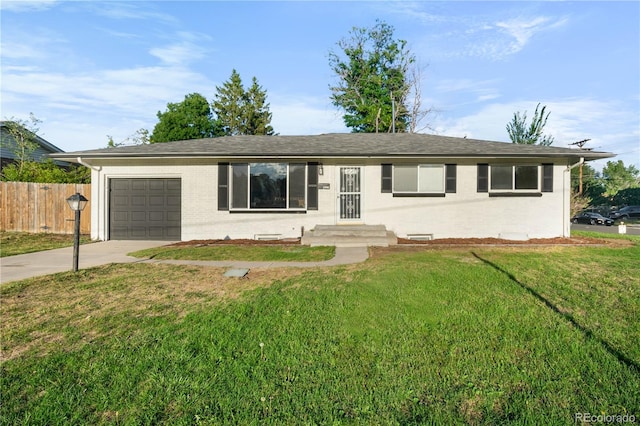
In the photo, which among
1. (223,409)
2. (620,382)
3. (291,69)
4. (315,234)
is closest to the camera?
(223,409)

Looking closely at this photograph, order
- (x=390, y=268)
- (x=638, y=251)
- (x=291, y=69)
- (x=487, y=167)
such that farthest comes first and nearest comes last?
(x=291, y=69) < (x=487, y=167) < (x=638, y=251) < (x=390, y=268)

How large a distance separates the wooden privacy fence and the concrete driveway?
3355 millimetres

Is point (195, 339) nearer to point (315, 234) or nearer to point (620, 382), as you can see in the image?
point (620, 382)

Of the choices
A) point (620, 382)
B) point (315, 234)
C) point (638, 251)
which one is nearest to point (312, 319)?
point (620, 382)

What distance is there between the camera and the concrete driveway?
6637 mm

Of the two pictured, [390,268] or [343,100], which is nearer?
[390,268]

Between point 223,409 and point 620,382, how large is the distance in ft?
10.1

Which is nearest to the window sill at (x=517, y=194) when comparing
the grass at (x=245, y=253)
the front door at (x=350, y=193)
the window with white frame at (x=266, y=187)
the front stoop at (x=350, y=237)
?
the front stoop at (x=350, y=237)

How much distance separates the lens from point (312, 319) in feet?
13.4

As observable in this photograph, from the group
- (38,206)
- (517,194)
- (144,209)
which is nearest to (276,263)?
(144,209)

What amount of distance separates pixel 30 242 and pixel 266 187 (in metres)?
7.73

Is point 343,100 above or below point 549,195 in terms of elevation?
above

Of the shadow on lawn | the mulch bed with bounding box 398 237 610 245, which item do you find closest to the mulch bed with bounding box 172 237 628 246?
the mulch bed with bounding box 398 237 610 245

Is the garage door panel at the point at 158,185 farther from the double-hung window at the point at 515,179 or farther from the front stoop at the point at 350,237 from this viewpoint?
the double-hung window at the point at 515,179
